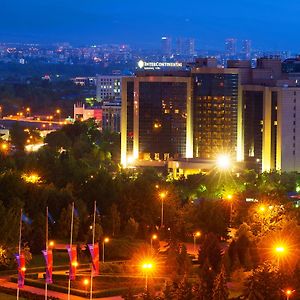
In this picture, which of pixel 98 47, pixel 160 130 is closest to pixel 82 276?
pixel 160 130

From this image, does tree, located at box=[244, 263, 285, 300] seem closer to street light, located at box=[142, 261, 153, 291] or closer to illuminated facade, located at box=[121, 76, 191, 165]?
street light, located at box=[142, 261, 153, 291]

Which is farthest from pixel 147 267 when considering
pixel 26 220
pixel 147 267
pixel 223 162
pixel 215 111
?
pixel 215 111

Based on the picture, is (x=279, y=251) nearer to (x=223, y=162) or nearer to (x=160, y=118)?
(x=223, y=162)

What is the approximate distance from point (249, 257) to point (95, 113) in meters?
32.6

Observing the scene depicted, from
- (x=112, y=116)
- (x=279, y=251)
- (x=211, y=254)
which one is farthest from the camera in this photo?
(x=112, y=116)

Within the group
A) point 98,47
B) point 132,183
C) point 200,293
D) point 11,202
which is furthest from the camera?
point 98,47

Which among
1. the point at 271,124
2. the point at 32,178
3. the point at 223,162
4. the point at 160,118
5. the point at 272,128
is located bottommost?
the point at 32,178

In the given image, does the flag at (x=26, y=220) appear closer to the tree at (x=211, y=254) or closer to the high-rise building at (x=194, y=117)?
the tree at (x=211, y=254)

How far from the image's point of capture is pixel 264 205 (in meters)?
Result: 21.6

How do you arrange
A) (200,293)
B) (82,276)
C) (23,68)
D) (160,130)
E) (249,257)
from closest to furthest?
1. (200,293)
2. (82,276)
3. (249,257)
4. (160,130)
5. (23,68)

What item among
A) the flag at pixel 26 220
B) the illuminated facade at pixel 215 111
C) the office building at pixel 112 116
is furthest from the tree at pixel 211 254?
the office building at pixel 112 116

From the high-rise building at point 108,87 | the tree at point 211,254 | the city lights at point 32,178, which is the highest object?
the high-rise building at point 108,87

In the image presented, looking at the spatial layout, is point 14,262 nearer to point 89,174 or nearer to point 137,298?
point 137,298

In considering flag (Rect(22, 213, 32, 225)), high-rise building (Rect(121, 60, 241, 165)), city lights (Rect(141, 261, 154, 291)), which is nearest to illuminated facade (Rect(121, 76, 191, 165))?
high-rise building (Rect(121, 60, 241, 165))
